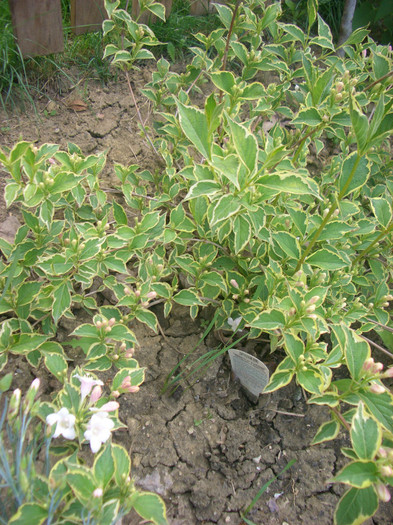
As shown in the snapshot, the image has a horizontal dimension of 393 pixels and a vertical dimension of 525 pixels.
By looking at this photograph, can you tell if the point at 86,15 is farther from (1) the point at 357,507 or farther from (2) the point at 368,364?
(1) the point at 357,507

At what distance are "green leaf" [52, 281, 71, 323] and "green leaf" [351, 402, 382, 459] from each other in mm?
1153

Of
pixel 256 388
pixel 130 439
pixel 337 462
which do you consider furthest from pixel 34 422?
pixel 337 462

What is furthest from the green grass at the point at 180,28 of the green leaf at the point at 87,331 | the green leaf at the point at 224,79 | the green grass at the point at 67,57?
the green leaf at the point at 87,331

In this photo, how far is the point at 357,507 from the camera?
1.36m

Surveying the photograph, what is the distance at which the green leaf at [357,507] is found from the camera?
1340 mm

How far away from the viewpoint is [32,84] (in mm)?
2943

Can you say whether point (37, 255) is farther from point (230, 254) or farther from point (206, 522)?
point (206, 522)

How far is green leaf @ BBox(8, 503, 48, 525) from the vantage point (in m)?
1.21

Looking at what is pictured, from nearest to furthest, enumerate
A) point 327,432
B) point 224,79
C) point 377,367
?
1. point 377,367
2. point 327,432
3. point 224,79

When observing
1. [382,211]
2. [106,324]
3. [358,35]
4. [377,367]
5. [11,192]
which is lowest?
[106,324]

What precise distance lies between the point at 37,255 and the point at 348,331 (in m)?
1.33

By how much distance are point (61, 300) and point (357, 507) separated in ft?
4.20

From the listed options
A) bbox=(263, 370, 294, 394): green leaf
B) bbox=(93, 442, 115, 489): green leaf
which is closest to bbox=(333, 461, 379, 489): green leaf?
bbox=(263, 370, 294, 394): green leaf

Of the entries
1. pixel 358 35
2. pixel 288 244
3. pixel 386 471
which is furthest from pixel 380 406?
pixel 358 35
